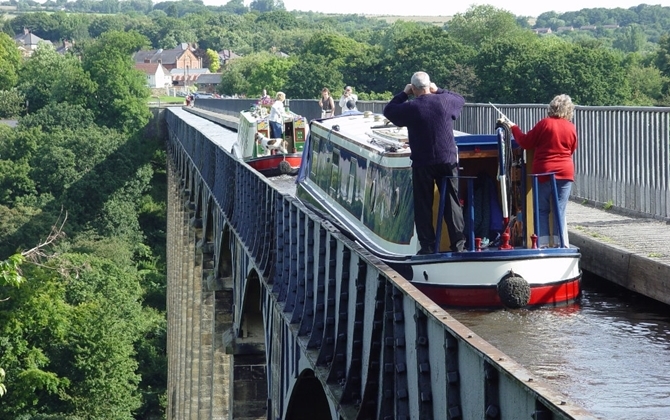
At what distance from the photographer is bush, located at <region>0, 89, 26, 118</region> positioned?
371ft

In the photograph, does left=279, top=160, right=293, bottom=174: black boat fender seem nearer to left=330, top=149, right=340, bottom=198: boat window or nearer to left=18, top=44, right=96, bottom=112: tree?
left=330, top=149, right=340, bottom=198: boat window

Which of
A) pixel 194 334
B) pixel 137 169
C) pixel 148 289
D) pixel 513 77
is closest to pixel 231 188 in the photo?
pixel 194 334

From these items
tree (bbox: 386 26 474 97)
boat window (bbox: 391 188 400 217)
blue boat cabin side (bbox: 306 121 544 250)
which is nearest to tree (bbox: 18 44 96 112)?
tree (bbox: 386 26 474 97)

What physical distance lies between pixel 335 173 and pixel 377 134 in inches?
65.9

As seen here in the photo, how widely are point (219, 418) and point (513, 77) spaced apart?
121ft

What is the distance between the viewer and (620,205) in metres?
14.8

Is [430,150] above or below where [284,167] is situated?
above

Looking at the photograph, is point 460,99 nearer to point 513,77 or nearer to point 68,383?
point 68,383

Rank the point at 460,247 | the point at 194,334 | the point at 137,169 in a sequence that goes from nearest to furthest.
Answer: the point at 460,247
the point at 194,334
the point at 137,169

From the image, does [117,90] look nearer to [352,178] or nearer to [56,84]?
[56,84]

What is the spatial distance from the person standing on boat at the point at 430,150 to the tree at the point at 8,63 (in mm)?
137451

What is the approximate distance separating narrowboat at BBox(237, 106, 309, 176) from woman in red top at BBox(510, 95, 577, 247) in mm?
A: 15377

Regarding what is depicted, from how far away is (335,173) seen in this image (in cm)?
1394

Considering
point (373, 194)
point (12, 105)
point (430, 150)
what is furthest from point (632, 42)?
point (430, 150)
